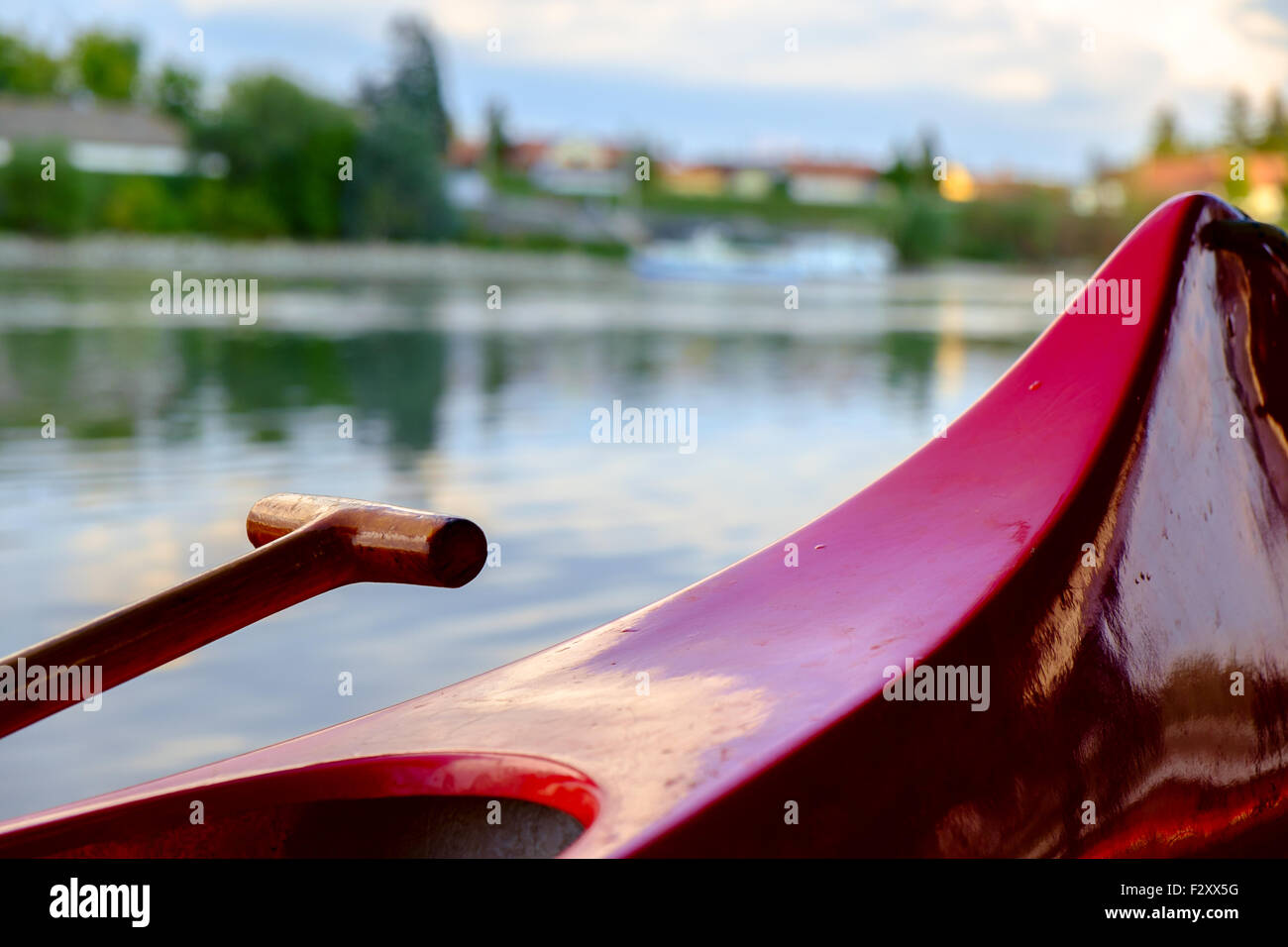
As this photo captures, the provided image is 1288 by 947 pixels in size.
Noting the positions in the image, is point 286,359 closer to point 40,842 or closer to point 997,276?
point 40,842

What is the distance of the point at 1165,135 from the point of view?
360 ft

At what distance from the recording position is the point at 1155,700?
2.10 metres

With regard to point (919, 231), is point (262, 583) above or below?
below

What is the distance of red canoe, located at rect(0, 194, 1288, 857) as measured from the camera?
1.74m

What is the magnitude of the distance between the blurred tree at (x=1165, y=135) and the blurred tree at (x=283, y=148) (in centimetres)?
7349

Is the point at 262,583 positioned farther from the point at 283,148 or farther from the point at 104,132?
the point at 104,132

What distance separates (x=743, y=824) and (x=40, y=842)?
36.9 inches

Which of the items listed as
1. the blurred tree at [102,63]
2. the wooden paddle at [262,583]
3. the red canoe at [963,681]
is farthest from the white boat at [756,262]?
the wooden paddle at [262,583]

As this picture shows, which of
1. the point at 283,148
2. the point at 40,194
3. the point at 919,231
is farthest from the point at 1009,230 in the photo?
the point at 40,194

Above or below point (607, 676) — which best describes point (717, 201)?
above

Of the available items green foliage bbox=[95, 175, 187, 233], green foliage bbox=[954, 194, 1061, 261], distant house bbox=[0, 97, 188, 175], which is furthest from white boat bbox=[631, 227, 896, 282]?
distant house bbox=[0, 97, 188, 175]

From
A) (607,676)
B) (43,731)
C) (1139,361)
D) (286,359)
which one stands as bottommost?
(43,731)

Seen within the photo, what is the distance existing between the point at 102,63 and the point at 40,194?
2837 centimetres

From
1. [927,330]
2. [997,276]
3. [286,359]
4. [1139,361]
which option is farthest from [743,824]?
[997,276]
